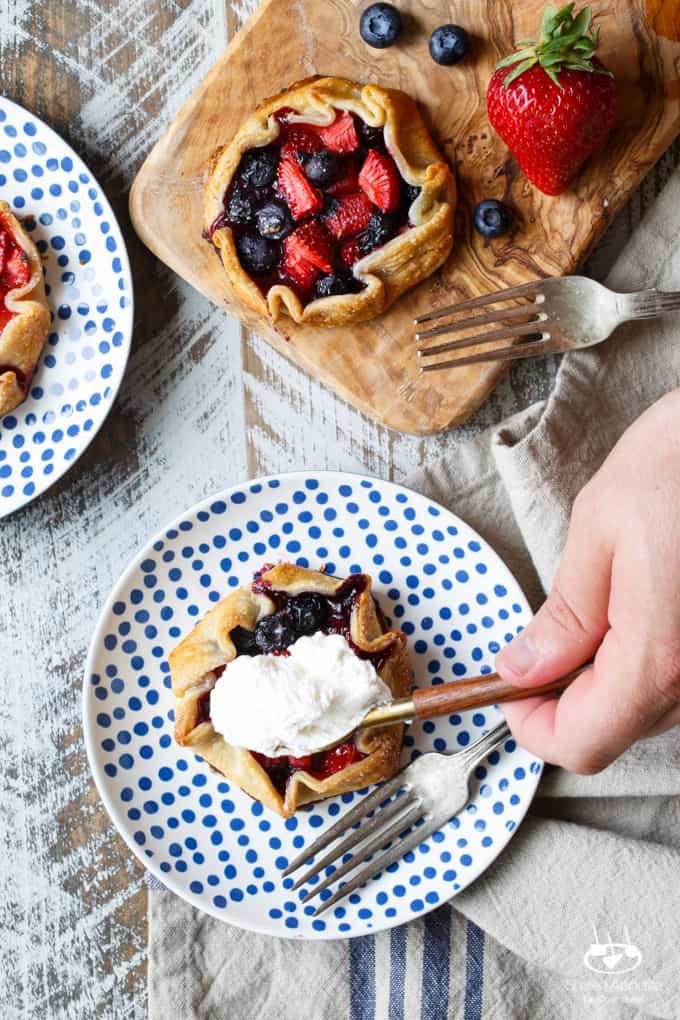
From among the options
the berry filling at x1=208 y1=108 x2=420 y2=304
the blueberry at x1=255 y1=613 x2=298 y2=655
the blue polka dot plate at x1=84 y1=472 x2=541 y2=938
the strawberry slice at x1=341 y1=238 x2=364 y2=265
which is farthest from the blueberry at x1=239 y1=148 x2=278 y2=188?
the blueberry at x1=255 y1=613 x2=298 y2=655

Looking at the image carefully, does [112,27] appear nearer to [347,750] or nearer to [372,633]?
[372,633]

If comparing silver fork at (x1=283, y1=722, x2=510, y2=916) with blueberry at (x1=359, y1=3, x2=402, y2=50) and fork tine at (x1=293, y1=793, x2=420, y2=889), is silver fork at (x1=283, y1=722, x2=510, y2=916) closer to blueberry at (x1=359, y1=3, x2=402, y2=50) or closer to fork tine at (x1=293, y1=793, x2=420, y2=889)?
fork tine at (x1=293, y1=793, x2=420, y2=889)

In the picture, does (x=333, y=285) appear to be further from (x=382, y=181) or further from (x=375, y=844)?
(x=375, y=844)

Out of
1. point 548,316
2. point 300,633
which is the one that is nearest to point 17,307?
point 300,633

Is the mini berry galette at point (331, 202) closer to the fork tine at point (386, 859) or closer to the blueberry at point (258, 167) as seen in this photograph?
the blueberry at point (258, 167)

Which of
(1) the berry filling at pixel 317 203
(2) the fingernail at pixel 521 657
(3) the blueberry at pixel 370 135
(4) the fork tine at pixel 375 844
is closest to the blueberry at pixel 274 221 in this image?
(1) the berry filling at pixel 317 203

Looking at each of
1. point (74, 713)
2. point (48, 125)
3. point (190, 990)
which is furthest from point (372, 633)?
point (48, 125)

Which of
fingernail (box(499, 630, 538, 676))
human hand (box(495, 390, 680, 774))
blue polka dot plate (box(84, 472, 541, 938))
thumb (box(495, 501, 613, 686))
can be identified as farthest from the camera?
blue polka dot plate (box(84, 472, 541, 938))
